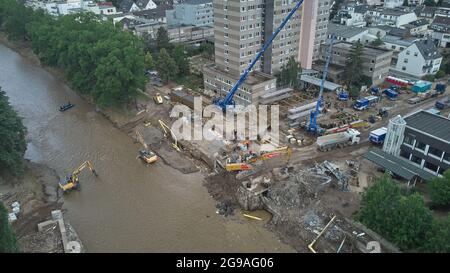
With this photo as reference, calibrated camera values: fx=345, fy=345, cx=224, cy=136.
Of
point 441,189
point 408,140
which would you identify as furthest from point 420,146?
point 441,189

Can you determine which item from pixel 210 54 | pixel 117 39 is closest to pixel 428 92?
pixel 210 54

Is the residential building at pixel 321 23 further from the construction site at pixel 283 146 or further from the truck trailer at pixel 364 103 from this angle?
the truck trailer at pixel 364 103

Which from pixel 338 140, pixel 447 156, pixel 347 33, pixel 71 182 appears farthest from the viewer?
pixel 347 33

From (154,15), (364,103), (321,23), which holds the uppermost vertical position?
(321,23)

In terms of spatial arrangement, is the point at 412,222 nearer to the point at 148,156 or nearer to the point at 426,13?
the point at 148,156

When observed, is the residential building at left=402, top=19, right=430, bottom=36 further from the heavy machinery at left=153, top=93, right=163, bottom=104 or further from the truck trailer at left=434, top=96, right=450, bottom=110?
the heavy machinery at left=153, top=93, right=163, bottom=104

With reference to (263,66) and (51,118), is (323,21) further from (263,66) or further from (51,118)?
(51,118)
